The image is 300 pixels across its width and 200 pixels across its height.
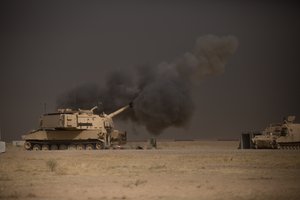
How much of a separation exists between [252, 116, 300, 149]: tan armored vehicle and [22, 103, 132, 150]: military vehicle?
503 inches

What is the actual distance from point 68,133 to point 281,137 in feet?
58.5

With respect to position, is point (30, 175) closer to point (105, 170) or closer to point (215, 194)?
point (105, 170)

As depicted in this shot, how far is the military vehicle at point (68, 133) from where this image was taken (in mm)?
42094

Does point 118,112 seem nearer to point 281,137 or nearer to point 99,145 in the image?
point 99,145

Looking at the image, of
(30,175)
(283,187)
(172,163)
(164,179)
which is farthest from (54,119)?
(283,187)

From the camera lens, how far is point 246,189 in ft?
49.5

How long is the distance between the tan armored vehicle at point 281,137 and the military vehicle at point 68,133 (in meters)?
12.8

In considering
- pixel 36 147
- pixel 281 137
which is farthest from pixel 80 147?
pixel 281 137

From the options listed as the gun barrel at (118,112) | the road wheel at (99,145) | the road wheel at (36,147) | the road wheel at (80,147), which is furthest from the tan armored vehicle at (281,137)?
the road wheel at (36,147)

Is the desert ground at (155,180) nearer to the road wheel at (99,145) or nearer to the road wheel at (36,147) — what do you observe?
the road wheel at (99,145)

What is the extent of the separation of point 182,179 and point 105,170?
4.67 meters

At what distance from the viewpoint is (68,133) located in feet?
140

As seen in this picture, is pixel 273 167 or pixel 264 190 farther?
pixel 273 167

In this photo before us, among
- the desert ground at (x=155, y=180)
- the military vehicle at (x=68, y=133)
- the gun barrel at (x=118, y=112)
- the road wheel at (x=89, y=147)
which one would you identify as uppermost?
the gun barrel at (x=118, y=112)
